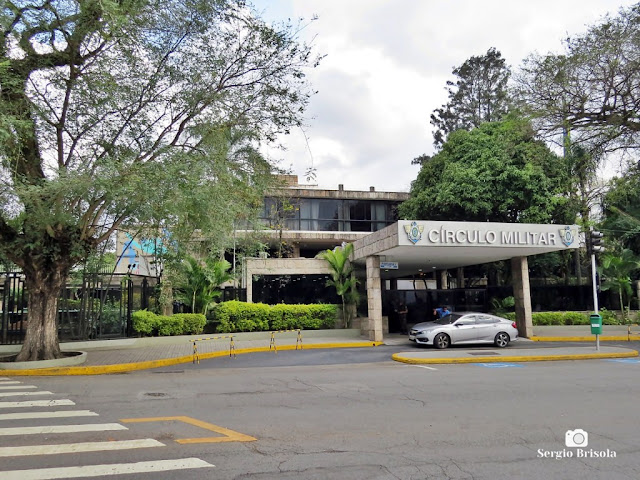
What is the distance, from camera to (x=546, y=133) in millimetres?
19266

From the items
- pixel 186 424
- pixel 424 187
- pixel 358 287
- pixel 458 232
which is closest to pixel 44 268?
pixel 186 424

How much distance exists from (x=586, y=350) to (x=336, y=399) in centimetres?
1193

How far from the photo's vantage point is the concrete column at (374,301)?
20.3m

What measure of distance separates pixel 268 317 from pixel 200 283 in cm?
334

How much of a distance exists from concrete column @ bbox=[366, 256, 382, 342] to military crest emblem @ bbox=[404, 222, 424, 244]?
3.21 meters

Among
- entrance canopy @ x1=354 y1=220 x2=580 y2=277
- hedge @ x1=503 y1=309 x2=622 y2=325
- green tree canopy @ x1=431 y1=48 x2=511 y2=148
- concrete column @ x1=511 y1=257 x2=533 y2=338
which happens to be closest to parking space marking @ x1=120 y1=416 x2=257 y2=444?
entrance canopy @ x1=354 y1=220 x2=580 y2=277

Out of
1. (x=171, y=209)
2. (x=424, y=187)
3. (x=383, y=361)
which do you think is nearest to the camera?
(x=171, y=209)

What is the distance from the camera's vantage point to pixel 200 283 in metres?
21.6

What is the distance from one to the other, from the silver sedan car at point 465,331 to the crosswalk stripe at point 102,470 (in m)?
14.0

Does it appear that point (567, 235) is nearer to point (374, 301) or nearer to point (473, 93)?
point (374, 301)

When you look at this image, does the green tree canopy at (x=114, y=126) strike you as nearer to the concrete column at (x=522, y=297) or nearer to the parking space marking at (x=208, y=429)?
the parking space marking at (x=208, y=429)

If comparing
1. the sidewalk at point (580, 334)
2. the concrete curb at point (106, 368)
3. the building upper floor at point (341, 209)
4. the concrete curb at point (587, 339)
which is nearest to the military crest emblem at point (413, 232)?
the concrete curb at point (106, 368)

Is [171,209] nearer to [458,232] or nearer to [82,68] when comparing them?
[82,68]

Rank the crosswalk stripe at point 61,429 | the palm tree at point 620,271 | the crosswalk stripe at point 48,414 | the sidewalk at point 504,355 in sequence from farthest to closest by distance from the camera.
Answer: the palm tree at point 620,271, the sidewalk at point 504,355, the crosswalk stripe at point 48,414, the crosswalk stripe at point 61,429
